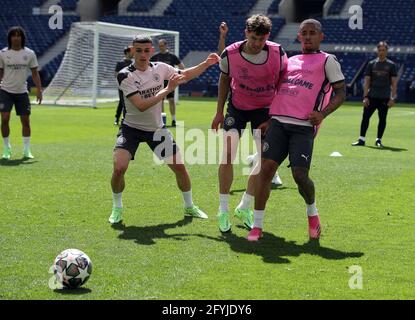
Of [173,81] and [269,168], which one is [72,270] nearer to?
[269,168]

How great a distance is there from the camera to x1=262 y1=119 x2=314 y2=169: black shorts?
315 inches

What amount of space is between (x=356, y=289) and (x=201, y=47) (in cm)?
4242

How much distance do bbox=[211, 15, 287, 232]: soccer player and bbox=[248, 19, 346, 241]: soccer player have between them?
249 millimetres

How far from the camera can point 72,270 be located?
242 inches

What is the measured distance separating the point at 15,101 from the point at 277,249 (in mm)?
8308

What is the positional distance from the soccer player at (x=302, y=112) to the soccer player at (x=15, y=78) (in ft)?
24.5

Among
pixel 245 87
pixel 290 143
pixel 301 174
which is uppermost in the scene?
pixel 245 87

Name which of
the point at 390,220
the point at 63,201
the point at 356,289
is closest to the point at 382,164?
the point at 390,220

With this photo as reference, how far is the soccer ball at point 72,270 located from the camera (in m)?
6.14

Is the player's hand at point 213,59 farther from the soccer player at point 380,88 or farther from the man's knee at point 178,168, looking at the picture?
the soccer player at point 380,88

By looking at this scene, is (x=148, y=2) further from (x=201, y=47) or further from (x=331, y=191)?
(x=331, y=191)

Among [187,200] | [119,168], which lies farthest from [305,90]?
[119,168]

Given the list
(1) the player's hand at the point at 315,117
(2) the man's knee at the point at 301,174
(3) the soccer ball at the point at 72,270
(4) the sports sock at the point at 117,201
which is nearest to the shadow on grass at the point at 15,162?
(4) the sports sock at the point at 117,201

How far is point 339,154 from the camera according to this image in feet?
53.0
